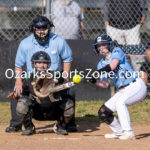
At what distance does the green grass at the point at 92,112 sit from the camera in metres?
8.78

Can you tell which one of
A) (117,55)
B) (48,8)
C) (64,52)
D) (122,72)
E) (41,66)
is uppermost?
(48,8)

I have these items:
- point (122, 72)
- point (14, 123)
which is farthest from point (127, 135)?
point (14, 123)

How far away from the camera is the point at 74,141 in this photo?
21.5 ft

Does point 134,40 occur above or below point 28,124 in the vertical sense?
above

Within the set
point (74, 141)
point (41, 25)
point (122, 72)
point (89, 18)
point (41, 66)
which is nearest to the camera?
point (74, 141)

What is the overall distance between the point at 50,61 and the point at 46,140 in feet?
→ 3.95

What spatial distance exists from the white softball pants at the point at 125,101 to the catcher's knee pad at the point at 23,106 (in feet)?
3.86

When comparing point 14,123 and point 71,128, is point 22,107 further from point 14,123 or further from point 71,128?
point 71,128

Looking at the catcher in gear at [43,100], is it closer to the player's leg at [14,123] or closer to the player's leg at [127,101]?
the player's leg at [14,123]

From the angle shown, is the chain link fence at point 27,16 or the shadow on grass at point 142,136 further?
the chain link fence at point 27,16

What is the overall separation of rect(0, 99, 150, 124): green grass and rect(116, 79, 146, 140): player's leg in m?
1.77

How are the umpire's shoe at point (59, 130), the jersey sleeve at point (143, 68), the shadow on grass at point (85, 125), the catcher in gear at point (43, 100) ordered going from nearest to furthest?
the catcher in gear at point (43, 100) < the umpire's shoe at point (59, 130) < the shadow on grass at point (85, 125) < the jersey sleeve at point (143, 68)

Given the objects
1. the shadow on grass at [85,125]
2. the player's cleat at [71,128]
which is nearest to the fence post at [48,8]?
the shadow on grass at [85,125]

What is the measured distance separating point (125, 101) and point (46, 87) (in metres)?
1.21
